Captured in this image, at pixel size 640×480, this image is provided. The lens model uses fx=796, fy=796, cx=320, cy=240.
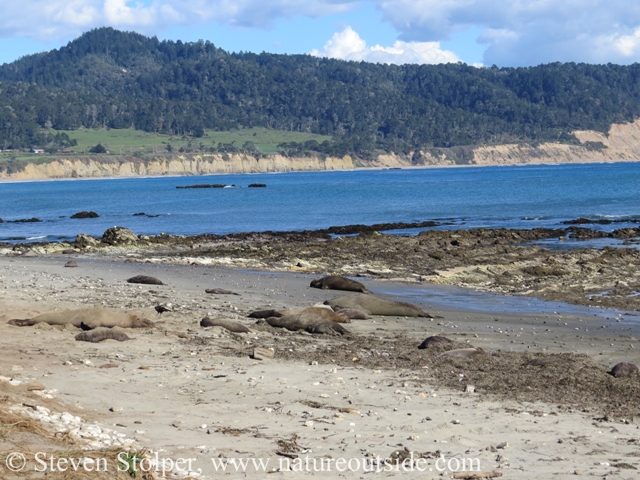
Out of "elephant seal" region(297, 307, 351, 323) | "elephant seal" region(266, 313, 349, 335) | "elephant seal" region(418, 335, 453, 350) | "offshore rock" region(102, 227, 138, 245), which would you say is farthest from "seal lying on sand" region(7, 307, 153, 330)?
"offshore rock" region(102, 227, 138, 245)

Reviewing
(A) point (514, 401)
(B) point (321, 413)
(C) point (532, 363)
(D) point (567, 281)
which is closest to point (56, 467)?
(B) point (321, 413)

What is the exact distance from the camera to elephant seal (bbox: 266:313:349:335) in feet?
43.9

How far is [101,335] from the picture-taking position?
11.8 m

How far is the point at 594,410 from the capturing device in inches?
341

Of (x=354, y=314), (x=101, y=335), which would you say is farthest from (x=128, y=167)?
(x=101, y=335)

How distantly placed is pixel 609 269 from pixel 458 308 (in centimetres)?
779

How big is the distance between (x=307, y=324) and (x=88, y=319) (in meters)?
3.63

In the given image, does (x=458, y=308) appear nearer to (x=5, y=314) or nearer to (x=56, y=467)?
(x=5, y=314)

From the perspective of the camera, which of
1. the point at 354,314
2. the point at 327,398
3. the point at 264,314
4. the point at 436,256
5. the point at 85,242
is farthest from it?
the point at 85,242

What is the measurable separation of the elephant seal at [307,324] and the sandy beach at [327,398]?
0.22 m

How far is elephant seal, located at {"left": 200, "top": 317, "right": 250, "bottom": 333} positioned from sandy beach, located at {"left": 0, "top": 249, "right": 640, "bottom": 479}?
0.67 ft

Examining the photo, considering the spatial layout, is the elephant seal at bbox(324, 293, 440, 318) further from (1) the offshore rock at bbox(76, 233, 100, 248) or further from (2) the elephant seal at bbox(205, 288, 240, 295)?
(1) the offshore rock at bbox(76, 233, 100, 248)

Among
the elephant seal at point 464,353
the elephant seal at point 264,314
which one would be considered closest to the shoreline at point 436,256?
the elephant seal at point 464,353

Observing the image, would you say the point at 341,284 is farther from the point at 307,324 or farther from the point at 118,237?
the point at 118,237
